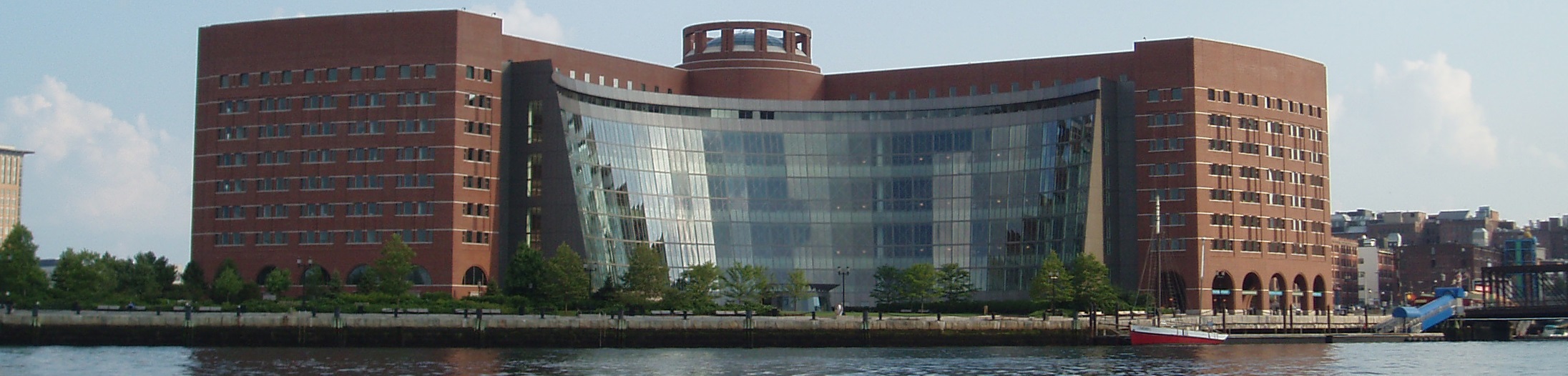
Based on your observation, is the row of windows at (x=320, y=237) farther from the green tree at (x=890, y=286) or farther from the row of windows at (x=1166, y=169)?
the row of windows at (x=1166, y=169)

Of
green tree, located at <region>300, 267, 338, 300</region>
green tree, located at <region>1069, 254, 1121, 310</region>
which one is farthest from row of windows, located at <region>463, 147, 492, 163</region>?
green tree, located at <region>1069, 254, 1121, 310</region>

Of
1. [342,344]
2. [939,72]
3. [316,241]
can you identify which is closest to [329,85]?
[316,241]

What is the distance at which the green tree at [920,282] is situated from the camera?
513ft

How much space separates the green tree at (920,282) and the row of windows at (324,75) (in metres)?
39.5

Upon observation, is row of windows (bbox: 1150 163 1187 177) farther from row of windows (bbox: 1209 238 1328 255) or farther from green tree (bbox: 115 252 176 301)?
green tree (bbox: 115 252 176 301)

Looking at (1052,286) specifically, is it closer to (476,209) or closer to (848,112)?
(848,112)

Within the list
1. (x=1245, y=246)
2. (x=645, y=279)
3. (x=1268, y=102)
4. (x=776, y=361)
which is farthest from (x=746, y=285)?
(x=776, y=361)

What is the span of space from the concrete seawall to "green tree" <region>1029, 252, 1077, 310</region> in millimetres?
31062

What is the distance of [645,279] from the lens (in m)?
149

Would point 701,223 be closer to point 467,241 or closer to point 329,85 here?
point 467,241

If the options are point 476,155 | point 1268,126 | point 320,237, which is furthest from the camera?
point 1268,126

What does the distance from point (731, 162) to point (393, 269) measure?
1357 inches

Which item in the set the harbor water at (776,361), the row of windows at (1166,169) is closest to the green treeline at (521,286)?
the row of windows at (1166,169)

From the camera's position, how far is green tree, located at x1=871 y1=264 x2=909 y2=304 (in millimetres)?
159875
